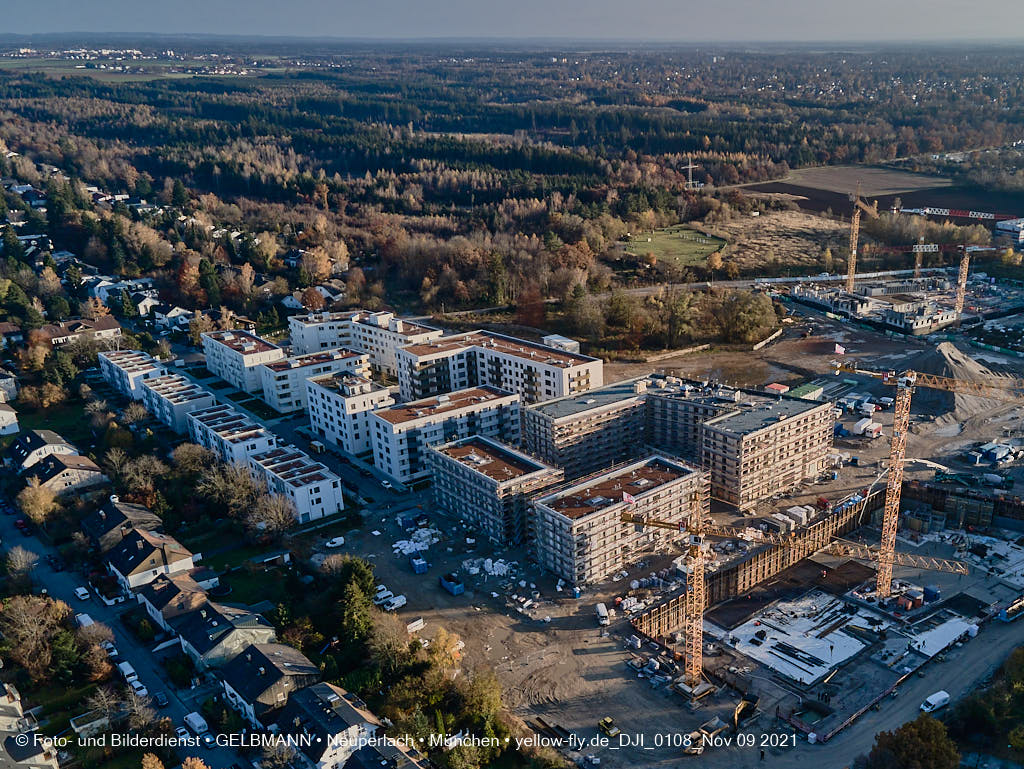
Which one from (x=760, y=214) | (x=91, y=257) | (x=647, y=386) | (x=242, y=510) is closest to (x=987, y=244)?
(x=760, y=214)

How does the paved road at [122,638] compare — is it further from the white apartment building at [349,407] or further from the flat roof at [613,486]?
the white apartment building at [349,407]

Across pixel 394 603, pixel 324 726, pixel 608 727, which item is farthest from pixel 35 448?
pixel 608 727

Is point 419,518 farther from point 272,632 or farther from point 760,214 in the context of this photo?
point 760,214

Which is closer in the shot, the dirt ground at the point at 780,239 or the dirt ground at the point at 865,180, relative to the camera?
the dirt ground at the point at 780,239

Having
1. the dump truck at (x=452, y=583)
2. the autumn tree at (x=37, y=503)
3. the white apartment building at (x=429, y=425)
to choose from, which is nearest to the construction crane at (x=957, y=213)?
the white apartment building at (x=429, y=425)

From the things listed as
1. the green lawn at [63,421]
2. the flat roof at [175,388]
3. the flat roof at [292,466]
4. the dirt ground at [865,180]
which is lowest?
the green lawn at [63,421]

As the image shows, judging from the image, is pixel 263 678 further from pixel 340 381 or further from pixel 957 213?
pixel 957 213

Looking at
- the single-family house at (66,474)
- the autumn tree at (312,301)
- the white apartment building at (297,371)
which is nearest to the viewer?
the single-family house at (66,474)
